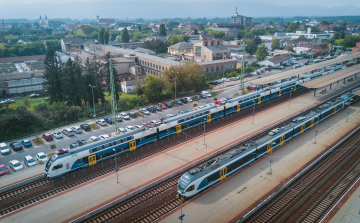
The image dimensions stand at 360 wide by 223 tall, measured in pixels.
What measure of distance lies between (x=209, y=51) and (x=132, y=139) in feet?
196

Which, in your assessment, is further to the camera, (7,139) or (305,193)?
(7,139)

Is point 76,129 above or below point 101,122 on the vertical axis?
below

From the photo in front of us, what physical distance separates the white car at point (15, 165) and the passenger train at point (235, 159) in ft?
62.4

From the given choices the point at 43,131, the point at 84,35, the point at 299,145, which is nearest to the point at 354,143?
the point at 299,145

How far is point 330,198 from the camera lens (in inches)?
992

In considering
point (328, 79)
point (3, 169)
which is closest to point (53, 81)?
point (3, 169)

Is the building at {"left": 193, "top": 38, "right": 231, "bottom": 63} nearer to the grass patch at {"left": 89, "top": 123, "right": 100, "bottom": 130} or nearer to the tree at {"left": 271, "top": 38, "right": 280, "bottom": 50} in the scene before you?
the tree at {"left": 271, "top": 38, "right": 280, "bottom": 50}

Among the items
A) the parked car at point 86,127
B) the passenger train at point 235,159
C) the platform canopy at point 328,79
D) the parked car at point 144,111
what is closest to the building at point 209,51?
the platform canopy at point 328,79

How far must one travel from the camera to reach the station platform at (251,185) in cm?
2191

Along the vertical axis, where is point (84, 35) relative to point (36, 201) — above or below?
above

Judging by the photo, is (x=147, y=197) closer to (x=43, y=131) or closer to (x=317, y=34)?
(x=43, y=131)

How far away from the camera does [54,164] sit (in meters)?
27.1

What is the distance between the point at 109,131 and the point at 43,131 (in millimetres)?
10511

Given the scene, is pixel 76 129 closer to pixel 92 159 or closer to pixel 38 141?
pixel 38 141
